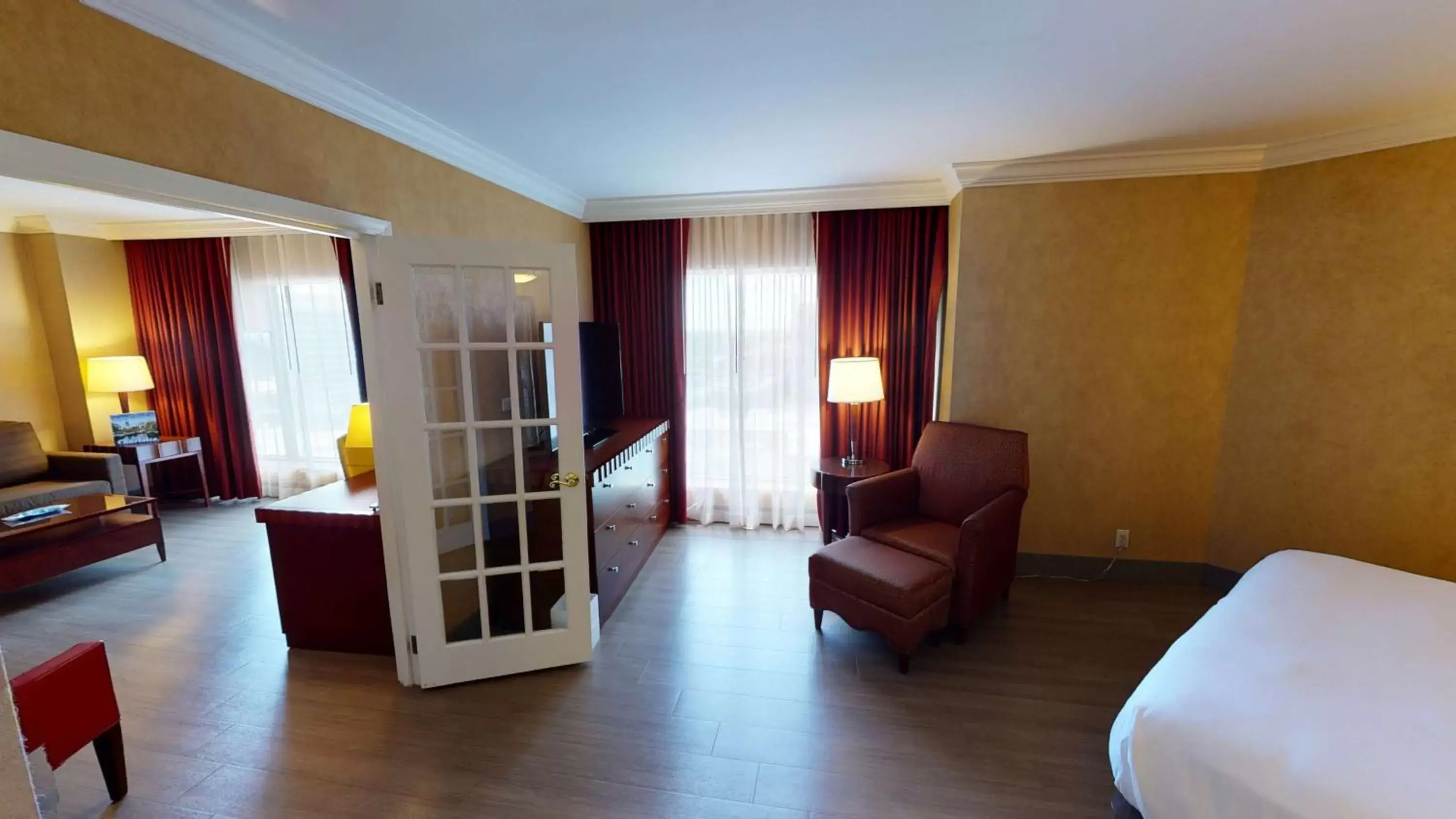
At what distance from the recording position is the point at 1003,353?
3400mm

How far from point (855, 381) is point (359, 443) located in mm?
3489

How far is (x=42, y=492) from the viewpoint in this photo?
12.5ft

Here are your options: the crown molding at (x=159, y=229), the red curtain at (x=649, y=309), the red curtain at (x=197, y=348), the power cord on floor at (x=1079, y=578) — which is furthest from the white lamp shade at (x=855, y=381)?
the red curtain at (x=197, y=348)

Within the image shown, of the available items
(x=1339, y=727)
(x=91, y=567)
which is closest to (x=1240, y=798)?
(x=1339, y=727)

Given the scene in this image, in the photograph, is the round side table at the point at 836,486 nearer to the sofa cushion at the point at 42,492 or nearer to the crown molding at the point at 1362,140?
the crown molding at the point at 1362,140

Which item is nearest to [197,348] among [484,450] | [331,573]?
[331,573]

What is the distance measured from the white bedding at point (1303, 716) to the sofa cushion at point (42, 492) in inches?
241

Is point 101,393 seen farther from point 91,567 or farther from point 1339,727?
point 1339,727

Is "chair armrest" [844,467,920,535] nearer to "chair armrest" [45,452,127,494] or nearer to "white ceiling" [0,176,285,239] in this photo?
"white ceiling" [0,176,285,239]

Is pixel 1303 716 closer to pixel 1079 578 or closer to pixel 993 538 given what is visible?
pixel 993 538

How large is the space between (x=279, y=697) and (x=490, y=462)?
4.54ft

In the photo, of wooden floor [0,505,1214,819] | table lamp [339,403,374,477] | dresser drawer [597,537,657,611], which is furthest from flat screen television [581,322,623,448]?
table lamp [339,403,374,477]

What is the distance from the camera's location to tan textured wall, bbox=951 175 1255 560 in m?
3.13

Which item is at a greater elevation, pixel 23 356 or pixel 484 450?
pixel 23 356
